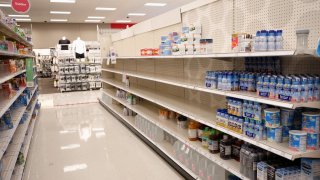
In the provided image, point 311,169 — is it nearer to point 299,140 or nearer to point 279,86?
point 299,140

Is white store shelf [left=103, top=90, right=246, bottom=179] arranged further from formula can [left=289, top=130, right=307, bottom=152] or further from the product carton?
the product carton

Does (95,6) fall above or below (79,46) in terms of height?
above

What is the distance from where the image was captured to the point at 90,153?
463 cm

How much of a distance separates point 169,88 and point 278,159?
9.82 ft

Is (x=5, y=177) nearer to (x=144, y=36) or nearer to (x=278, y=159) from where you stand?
(x=278, y=159)

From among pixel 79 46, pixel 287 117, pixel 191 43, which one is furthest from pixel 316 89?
pixel 79 46

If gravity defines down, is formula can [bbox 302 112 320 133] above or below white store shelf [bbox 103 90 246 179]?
above

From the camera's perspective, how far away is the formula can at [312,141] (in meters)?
1.86

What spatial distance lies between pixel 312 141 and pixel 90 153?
364 cm

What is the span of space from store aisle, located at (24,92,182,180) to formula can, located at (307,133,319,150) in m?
2.03

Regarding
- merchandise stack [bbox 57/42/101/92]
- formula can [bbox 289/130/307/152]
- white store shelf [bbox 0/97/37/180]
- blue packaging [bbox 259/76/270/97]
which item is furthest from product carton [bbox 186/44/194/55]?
merchandise stack [bbox 57/42/101/92]

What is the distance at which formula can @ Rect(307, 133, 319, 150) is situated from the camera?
6.10ft

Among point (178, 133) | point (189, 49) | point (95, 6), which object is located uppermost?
point (95, 6)

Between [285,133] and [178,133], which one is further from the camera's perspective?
[178,133]
